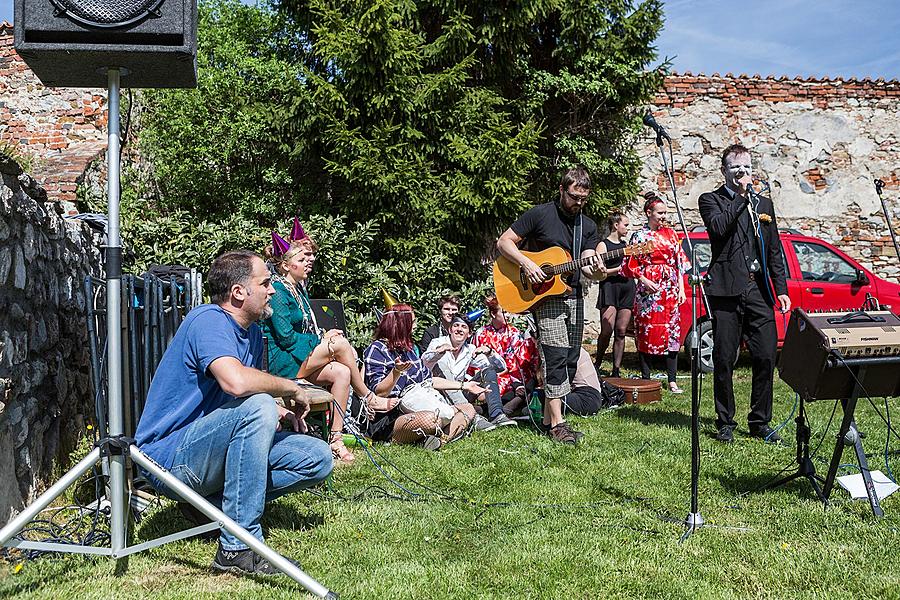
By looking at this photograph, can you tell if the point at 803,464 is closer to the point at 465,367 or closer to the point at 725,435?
the point at 725,435

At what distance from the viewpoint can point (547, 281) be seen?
555cm

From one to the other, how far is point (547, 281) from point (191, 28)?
3.13m

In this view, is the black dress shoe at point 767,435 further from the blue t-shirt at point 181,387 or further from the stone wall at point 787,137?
the stone wall at point 787,137

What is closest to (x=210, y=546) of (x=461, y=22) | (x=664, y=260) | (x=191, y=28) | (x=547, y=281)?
(x=191, y=28)

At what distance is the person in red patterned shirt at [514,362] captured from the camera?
6613 mm

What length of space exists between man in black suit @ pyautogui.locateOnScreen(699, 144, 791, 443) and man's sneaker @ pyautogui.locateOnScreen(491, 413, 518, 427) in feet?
5.21

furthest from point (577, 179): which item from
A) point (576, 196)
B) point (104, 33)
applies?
point (104, 33)

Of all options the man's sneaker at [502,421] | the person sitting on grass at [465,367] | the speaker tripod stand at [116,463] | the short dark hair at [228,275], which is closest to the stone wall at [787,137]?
the person sitting on grass at [465,367]

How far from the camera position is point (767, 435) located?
5.36 m

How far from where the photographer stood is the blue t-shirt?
3.21 metres

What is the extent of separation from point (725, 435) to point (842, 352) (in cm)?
171

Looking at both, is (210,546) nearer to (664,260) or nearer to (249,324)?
(249,324)

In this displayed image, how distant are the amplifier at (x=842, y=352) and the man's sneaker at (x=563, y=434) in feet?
5.77

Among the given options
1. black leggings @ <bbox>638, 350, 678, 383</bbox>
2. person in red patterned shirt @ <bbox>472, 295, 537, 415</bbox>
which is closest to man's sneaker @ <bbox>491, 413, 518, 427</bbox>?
person in red patterned shirt @ <bbox>472, 295, 537, 415</bbox>
